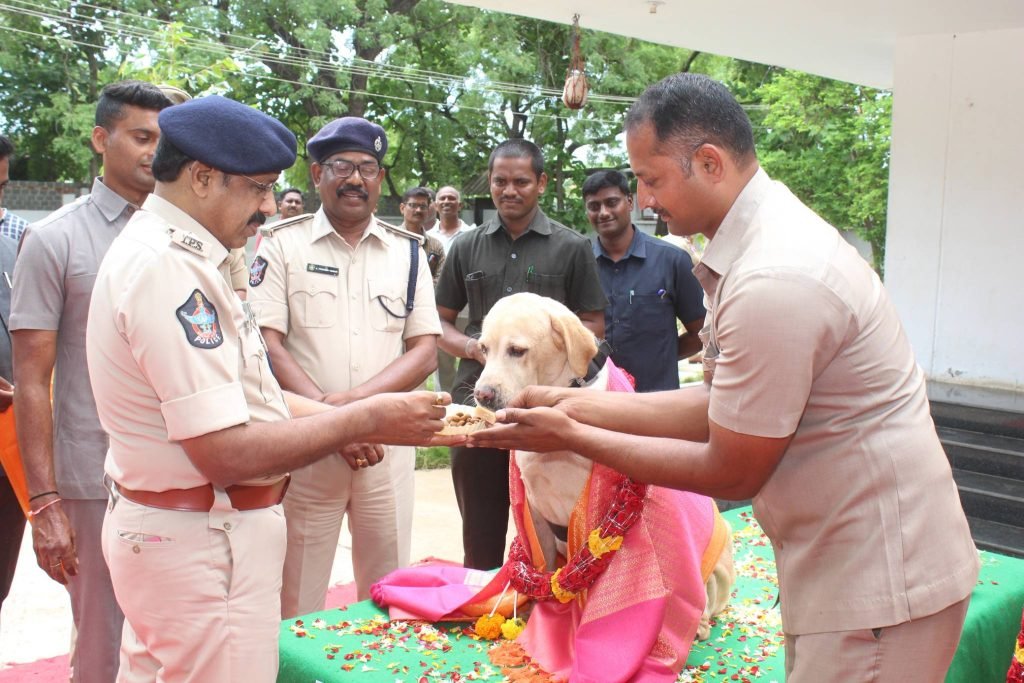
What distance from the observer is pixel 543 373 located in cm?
412

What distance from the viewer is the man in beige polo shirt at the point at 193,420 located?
239cm

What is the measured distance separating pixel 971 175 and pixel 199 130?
27.9ft

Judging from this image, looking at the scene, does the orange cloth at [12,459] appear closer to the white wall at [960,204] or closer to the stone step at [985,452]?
the stone step at [985,452]

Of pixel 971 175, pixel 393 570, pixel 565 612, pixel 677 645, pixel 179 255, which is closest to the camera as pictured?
pixel 179 255

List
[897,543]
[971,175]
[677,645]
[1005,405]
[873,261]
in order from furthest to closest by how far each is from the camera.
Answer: [873,261] < [971,175] < [1005,405] < [677,645] < [897,543]

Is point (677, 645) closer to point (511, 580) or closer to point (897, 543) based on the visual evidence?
point (511, 580)

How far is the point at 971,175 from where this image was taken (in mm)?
8898

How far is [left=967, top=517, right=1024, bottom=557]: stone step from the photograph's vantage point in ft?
21.5

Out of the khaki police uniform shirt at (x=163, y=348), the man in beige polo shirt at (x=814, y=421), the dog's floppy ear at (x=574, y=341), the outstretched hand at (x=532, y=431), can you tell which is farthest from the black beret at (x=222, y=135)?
the dog's floppy ear at (x=574, y=341)

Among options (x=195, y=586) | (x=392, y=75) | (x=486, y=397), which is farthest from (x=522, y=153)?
(x=392, y=75)

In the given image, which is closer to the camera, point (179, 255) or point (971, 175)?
point (179, 255)

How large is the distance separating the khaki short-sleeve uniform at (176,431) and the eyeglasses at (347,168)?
6.61 ft

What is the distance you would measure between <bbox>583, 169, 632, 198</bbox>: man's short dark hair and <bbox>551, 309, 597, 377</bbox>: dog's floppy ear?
82.2 inches

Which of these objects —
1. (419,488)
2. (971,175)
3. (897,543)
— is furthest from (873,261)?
(897,543)
